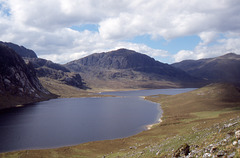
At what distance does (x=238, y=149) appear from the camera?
14227mm

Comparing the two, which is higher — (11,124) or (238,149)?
(238,149)

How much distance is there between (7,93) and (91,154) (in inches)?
5989

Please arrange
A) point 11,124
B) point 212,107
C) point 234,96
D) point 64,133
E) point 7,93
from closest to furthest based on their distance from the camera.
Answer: point 64,133 < point 11,124 < point 212,107 < point 234,96 < point 7,93

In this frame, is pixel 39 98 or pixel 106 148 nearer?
pixel 106 148

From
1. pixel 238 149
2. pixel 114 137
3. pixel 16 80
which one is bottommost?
pixel 114 137

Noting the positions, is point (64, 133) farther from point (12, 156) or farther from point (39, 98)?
point (39, 98)

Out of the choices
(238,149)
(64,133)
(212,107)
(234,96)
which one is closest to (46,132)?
(64,133)

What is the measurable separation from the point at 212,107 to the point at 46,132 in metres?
83.8

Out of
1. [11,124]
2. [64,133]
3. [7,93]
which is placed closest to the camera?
[64,133]

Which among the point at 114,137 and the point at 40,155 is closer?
the point at 40,155

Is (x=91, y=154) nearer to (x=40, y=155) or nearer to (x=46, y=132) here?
(x=40, y=155)

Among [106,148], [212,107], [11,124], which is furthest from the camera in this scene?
[212,107]

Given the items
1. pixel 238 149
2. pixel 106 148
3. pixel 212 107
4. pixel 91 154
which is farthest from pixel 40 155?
pixel 212 107

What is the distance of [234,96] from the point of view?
123562 millimetres
